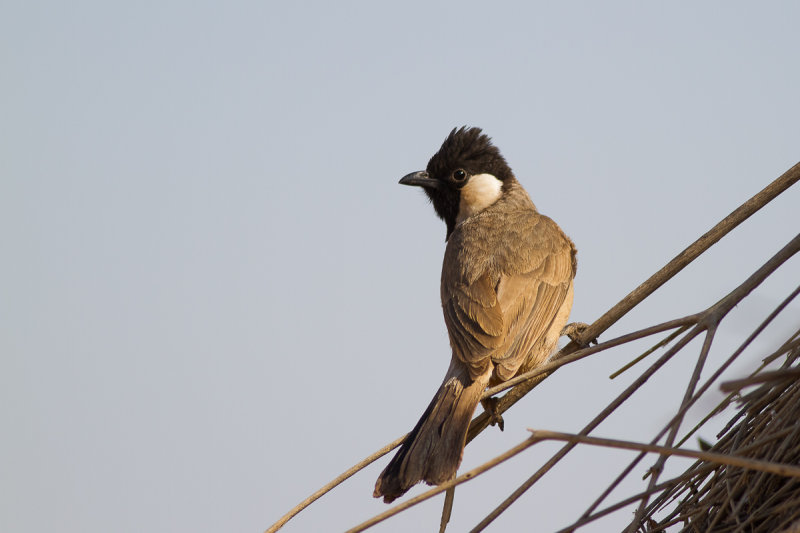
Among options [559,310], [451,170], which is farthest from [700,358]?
[451,170]

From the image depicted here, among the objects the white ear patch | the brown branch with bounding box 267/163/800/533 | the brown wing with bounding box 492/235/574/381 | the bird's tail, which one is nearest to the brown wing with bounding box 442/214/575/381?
the brown wing with bounding box 492/235/574/381

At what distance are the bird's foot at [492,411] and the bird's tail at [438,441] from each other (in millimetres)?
50

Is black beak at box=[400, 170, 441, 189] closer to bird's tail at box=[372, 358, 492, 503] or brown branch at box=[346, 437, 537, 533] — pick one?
bird's tail at box=[372, 358, 492, 503]

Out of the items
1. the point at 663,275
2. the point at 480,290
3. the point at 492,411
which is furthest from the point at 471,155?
the point at 663,275

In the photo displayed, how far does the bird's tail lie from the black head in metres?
2.22

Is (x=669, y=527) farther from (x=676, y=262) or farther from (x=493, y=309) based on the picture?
(x=493, y=309)

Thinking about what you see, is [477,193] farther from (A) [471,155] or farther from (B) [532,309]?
(B) [532,309]

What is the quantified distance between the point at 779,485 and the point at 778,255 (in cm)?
56

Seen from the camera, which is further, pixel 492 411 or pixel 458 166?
pixel 458 166

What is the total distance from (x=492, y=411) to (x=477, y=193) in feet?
8.06

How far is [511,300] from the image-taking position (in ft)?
13.8

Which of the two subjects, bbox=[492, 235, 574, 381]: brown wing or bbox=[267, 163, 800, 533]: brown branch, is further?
bbox=[492, 235, 574, 381]: brown wing

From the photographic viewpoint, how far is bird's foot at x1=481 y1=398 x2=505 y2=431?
349cm

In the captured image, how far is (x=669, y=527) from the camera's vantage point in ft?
7.36
